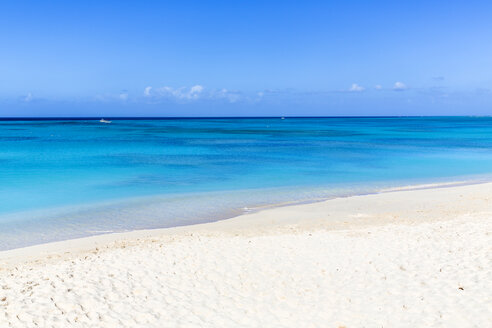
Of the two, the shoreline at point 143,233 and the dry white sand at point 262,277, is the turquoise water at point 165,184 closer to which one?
the shoreline at point 143,233

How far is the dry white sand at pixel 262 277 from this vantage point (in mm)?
6656

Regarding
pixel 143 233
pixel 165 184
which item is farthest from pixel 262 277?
pixel 165 184

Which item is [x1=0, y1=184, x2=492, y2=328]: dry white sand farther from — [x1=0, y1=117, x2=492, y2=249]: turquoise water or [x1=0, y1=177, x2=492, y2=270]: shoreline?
[x1=0, y1=117, x2=492, y2=249]: turquoise water

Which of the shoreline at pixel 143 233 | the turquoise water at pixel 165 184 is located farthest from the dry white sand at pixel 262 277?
the turquoise water at pixel 165 184

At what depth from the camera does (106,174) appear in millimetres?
25609

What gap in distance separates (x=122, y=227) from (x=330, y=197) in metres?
8.94

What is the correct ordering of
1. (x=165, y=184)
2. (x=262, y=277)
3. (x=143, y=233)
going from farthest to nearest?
1. (x=165, y=184)
2. (x=143, y=233)
3. (x=262, y=277)

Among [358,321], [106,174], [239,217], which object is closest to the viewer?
[358,321]

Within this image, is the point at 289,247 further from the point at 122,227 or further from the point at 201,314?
the point at 122,227

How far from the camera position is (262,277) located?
8477 mm

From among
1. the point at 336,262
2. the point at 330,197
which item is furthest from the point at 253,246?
the point at 330,197

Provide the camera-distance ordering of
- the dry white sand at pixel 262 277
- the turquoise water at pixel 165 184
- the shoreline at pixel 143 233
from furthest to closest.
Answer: the turquoise water at pixel 165 184, the shoreline at pixel 143 233, the dry white sand at pixel 262 277

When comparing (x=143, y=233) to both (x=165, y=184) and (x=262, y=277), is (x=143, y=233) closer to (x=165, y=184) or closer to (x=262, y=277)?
(x=262, y=277)

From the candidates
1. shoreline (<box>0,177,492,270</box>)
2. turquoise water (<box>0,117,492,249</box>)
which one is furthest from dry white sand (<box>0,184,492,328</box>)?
turquoise water (<box>0,117,492,249</box>)
